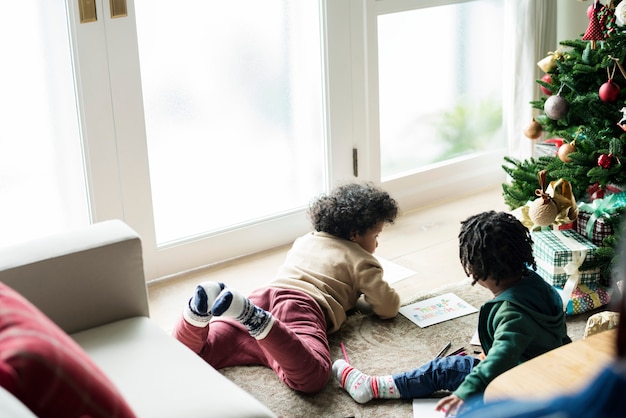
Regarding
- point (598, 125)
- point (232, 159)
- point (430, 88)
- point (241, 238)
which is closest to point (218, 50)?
point (232, 159)

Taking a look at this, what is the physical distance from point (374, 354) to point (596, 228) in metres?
0.86

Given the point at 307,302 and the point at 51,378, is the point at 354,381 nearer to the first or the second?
the point at 307,302

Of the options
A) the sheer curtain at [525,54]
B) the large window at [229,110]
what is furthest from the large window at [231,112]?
the sheer curtain at [525,54]

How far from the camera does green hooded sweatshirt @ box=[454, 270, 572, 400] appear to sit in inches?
71.0

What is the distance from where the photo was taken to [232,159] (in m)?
3.08

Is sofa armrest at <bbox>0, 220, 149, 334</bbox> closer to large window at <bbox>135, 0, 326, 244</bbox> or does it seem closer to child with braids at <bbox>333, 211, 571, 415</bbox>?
child with braids at <bbox>333, 211, 571, 415</bbox>

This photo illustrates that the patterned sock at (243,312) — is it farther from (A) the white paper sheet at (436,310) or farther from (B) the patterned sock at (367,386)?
(A) the white paper sheet at (436,310)

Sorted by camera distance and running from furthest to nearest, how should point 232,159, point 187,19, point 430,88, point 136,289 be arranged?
point 430,88
point 232,159
point 187,19
point 136,289

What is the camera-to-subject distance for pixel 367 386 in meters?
2.12

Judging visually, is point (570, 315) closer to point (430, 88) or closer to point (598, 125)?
point (598, 125)

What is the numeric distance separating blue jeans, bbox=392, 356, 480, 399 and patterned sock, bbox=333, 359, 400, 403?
20 millimetres

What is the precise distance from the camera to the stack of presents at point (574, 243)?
253cm

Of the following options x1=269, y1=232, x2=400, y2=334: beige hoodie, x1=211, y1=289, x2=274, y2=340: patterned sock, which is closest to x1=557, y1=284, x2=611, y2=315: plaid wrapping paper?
x1=269, y1=232, x2=400, y2=334: beige hoodie

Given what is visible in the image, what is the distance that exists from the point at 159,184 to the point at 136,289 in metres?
1.06
